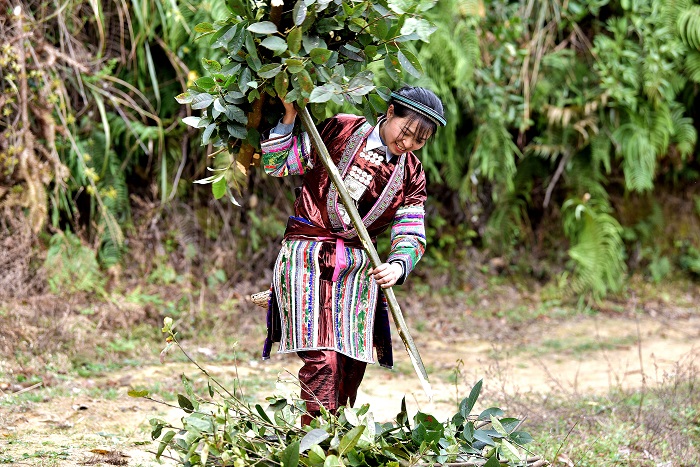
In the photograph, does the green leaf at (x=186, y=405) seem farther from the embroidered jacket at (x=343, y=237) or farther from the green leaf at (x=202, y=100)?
the green leaf at (x=202, y=100)

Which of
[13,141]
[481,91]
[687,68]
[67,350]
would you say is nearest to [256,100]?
[67,350]

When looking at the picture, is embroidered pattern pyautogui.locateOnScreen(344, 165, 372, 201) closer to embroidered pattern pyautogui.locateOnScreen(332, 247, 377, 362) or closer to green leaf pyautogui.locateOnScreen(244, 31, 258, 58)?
embroidered pattern pyautogui.locateOnScreen(332, 247, 377, 362)

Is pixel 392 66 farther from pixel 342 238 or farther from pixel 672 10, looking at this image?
pixel 672 10

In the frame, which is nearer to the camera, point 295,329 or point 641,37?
point 295,329

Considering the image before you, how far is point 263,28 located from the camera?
245 cm

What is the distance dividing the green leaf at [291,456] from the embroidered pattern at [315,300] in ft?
2.06

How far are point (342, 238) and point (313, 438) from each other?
31.8 inches

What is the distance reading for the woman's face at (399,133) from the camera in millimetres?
2822

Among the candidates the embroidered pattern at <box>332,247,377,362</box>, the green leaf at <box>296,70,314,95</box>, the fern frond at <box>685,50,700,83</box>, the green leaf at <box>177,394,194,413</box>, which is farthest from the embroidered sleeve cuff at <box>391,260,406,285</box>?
the fern frond at <box>685,50,700,83</box>

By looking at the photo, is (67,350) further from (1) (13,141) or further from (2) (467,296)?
(2) (467,296)

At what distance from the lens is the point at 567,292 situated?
285 inches

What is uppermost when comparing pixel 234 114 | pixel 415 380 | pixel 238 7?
pixel 238 7

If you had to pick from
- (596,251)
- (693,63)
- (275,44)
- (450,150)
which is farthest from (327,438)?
(693,63)

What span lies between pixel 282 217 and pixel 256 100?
393cm
